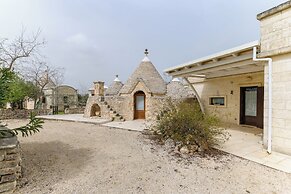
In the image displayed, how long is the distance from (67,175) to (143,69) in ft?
42.7

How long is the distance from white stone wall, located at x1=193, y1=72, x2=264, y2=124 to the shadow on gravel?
9378 mm

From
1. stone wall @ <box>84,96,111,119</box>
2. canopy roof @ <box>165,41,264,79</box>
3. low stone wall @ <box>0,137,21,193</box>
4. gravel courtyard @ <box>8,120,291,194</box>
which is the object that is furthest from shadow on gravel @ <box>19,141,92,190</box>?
stone wall @ <box>84,96,111,119</box>

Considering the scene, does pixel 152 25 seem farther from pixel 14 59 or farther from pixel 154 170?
pixel 154 170

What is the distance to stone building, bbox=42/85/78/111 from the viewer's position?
29.5 m

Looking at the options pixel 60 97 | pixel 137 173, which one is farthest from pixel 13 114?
pixel 137 173

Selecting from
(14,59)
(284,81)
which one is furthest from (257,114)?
(14,59)

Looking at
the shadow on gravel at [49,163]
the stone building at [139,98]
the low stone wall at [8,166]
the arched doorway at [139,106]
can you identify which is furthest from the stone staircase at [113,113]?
the low stone wall at [8,166]

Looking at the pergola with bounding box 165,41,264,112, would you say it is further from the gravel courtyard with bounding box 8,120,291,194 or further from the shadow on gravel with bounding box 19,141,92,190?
the shadow on gravel with bounding box 19,141,92,190

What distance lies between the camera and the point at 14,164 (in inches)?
139

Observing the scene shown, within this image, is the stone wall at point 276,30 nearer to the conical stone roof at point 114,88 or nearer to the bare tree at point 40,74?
the conical stone roof at point 114,88

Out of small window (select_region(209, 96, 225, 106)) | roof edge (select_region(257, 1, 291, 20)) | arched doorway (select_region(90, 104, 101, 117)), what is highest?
roof edge (select_region(257, 1, 291, 20))

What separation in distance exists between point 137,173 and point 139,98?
1045cm

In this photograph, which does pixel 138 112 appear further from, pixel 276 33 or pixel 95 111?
pixel 276 33

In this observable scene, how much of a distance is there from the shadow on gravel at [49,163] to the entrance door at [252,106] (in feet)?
30.6
